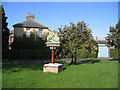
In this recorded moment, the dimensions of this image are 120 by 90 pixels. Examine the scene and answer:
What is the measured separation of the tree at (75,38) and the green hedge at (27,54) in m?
8.63

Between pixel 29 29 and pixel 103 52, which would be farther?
pixel 103 52

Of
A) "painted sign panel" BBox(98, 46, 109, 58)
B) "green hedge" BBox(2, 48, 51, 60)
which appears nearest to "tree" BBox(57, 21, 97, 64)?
"green hedge" BBox(2, 48, 51, 60)

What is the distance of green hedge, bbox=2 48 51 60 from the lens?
18.4 meters

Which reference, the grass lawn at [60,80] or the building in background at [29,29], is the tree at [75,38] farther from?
Result: the building in background at [29,29]

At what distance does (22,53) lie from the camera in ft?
63.3

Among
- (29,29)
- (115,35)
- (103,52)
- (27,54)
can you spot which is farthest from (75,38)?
(103,52)

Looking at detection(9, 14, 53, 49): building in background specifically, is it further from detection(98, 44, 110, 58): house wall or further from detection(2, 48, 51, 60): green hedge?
detection(98, 44, 110, 58): house wall

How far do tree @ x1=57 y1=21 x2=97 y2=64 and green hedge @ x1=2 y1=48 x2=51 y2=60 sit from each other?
8630 millimetres

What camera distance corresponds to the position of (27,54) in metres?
19.6

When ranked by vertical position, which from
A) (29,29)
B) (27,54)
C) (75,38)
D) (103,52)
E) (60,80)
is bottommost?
(60,80)

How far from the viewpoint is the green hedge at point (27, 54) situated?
18438mm

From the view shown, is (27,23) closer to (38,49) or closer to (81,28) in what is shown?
(38,49)

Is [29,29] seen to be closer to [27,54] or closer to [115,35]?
[27,54]

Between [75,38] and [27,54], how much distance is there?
10795 mm
